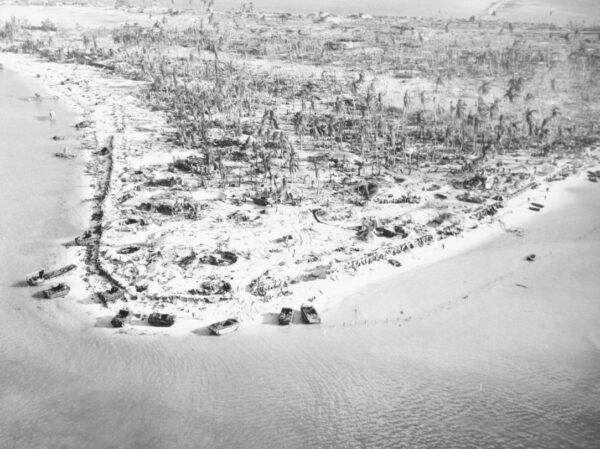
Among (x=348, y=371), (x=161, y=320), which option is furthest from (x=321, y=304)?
(x=161, y=320)

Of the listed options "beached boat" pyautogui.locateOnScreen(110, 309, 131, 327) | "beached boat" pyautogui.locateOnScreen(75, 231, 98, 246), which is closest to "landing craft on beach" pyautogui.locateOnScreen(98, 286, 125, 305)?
"beached boat" pyautogui.locateOnScreen(110, 309, 131, 327)

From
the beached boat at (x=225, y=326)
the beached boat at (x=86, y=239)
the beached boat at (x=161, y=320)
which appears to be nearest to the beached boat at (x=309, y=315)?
the beached boat at (x=225, y=326)

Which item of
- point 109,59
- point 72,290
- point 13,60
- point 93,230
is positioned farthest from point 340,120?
point 13,60

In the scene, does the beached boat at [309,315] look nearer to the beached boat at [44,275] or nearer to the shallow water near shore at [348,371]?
the shallow water near shore at [348,371]

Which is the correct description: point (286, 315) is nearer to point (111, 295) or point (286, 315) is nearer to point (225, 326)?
point (225, 326)

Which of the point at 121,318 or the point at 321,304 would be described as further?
the point at 321,304

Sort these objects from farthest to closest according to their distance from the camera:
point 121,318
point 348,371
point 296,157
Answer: point 296,157, point 121,318, point 348,371
